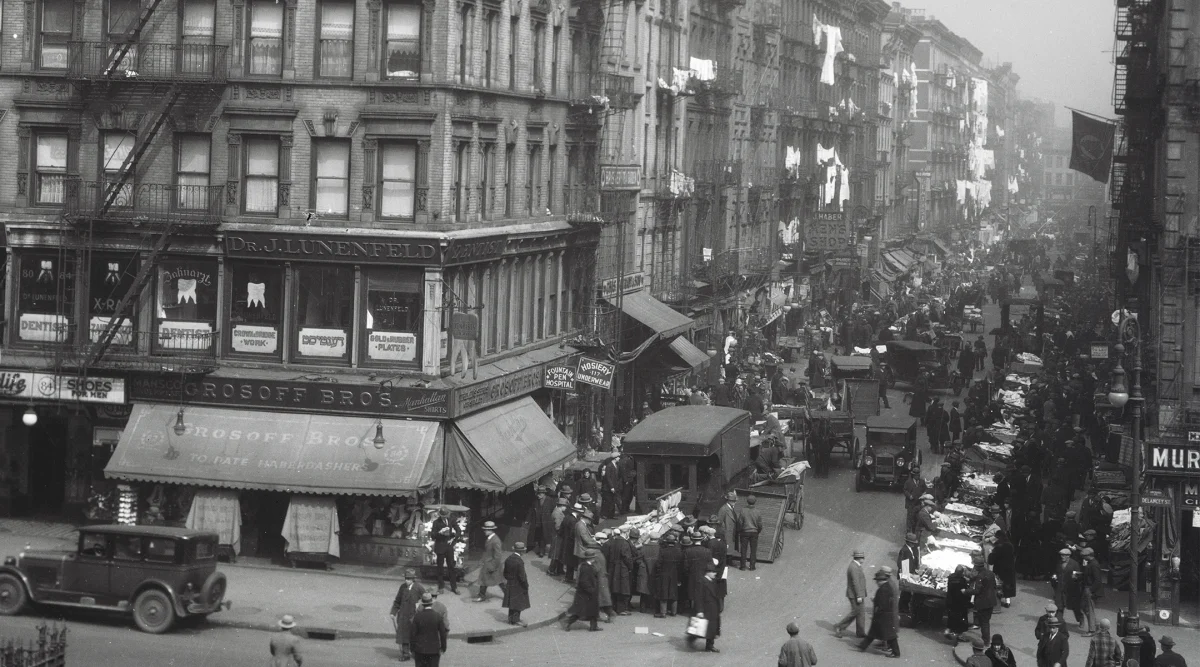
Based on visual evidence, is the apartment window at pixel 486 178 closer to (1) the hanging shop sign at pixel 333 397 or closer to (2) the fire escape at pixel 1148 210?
(1) the hanging shop sign at pixel 333 397

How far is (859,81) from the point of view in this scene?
105688mm

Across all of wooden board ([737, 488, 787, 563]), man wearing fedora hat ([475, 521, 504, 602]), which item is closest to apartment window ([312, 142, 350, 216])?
man wearing fedora hat ([475, 521, 504, 602])

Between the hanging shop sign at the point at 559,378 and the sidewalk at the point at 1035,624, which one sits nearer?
the sidewalk at the point at 1035,624

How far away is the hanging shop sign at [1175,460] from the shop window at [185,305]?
65.1 feet

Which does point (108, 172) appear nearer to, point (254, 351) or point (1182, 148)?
point (254, 351)

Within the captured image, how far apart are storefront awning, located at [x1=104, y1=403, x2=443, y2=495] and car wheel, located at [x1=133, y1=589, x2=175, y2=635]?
6.01 m

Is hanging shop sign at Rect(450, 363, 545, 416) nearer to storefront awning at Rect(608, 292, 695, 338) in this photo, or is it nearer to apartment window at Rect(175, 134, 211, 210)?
apartment window at Rect(175, 134, 211, 210)

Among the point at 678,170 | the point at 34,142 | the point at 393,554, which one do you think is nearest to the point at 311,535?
the point at 393,554

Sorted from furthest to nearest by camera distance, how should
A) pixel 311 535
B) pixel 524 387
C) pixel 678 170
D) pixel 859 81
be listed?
1. pixel 859 81
2. pixel 678 170
3. pixel 524 387
4. pixel 311 535

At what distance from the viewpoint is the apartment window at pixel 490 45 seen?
122ft

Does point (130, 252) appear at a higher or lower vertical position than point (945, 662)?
higher

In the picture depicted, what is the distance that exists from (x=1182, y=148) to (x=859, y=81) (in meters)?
73.6

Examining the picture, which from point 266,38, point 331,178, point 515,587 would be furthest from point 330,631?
point 266,38

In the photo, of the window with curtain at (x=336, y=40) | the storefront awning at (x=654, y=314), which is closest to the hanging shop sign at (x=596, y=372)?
the storefront awning at (x=654, y=314)
